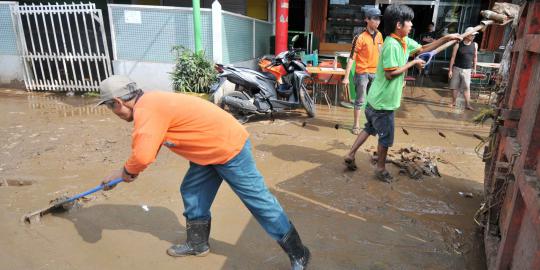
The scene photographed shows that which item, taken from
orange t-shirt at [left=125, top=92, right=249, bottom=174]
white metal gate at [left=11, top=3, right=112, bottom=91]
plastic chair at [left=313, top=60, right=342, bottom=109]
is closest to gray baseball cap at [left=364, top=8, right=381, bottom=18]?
plastic chair at [left=313, top=60, right=342, bottom=109]

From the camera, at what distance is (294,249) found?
8.16 ft

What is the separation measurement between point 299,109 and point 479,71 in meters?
5.58

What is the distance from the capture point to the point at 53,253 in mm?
2768

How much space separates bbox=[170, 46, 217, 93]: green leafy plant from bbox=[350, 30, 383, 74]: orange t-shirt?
2.86m

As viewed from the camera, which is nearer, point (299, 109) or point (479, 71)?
point (299, 109)

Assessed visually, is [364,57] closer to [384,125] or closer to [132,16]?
[384,125]

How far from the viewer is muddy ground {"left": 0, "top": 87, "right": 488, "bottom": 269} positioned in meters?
2.76

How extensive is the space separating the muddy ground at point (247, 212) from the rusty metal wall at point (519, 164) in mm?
515

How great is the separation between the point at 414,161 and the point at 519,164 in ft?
8.01

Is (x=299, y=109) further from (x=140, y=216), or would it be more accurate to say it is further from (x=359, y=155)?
(x=140, y=216)

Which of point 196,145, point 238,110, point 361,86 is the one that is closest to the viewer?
point 196,145

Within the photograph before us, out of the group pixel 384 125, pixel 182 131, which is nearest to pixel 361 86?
pixel 384 125

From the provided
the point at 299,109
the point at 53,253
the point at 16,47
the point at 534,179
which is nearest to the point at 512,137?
the point at 534,179

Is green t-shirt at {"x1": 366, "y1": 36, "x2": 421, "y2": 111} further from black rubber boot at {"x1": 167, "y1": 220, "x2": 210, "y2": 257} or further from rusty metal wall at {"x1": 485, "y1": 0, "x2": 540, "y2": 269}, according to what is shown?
black rubber boot at {"x1": 167, "y1": 220, "x2": 210, "y2": 257}
